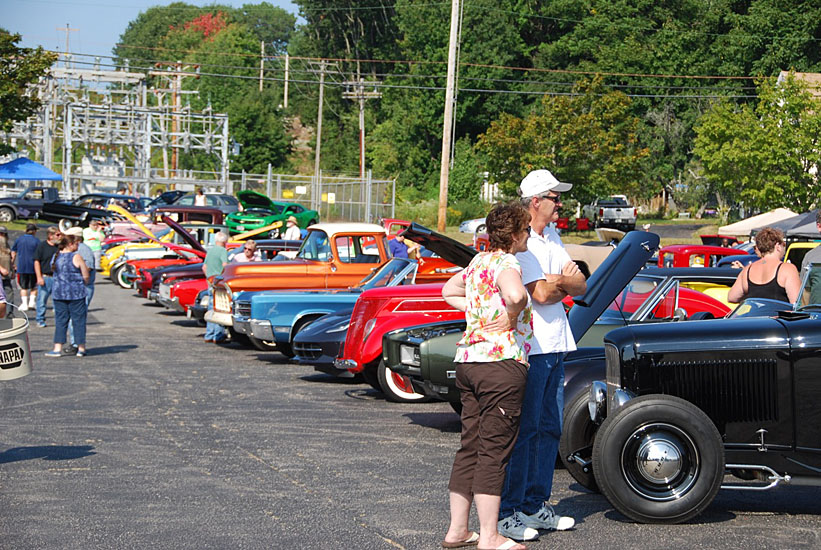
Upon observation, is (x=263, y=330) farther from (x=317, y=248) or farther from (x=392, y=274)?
(x=317, y=248)

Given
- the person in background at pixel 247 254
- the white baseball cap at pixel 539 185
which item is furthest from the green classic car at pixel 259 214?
the white baseball cap at pixel 539 185

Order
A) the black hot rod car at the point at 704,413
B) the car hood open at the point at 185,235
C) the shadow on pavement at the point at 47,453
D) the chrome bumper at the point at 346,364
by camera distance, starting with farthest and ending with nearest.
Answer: the car hood open at the point at 185,235 < the chrome bumper at the point at 346,364 < the shadow on pavement at the point at 47,453 < the black hot rod car at the point at 704,413

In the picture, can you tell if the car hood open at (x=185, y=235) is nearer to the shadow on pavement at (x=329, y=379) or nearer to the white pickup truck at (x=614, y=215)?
the shadow on pavement at (x=329, y=379)

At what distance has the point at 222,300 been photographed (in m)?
17.1

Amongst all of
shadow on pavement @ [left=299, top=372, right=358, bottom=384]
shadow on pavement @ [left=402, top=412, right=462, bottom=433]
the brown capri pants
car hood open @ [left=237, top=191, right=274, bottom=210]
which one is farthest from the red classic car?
car hood open @ [left=237, top=191, right=274, bottom=210]

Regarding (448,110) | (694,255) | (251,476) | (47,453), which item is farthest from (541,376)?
(448,110)

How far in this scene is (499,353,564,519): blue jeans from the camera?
20.1 feet

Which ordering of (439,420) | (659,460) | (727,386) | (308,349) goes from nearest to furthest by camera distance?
(659,460), (727,386), (439,420), (308,349)

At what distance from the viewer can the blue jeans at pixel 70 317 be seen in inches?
611

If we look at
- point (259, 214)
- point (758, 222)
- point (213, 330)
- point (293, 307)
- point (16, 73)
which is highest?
→ point (16, 73)

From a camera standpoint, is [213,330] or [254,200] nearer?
[213,330]

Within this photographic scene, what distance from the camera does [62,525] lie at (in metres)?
6.52

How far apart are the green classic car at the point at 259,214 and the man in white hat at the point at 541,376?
29.7m

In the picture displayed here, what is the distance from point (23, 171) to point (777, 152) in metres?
30.7
